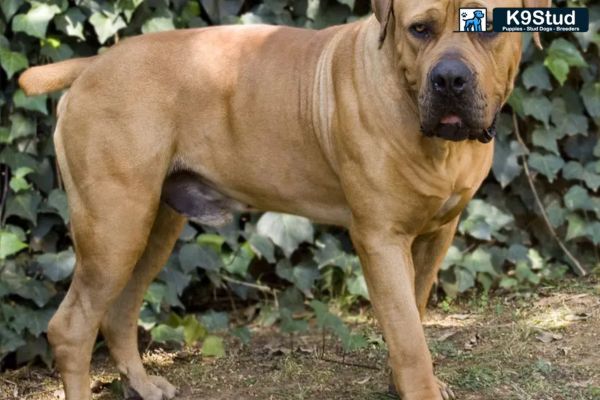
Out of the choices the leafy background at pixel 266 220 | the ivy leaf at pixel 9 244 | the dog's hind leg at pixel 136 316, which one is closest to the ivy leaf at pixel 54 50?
the leafy background at pixel 266 220

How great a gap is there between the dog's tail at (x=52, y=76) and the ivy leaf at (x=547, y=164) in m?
2.22

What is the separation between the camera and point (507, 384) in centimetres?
388

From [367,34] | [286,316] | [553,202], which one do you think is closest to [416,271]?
[367,34]

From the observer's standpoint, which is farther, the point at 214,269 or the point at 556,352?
the point at 214,269

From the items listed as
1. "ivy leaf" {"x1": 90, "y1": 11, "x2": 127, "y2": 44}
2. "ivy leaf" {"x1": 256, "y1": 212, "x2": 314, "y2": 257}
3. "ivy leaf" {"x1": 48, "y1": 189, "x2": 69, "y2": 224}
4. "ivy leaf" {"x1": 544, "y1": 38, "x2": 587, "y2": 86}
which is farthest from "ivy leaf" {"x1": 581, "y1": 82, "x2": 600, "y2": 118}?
"ivy leaf" {"x1": 48, "y1": 189, "x2": 69, "y2": 224}

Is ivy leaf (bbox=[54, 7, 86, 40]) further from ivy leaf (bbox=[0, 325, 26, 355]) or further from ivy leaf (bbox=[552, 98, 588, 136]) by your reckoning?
ivy leaf (bbox=[552, 98, 588, 136])

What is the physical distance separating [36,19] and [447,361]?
7.03 ft

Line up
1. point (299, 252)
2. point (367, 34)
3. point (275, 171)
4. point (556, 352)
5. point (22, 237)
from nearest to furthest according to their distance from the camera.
Answer: point (367, 34), point (275, 171), point (556, 352), point (22, 237), point (299, 252)

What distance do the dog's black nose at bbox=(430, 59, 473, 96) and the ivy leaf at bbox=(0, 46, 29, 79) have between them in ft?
6.52

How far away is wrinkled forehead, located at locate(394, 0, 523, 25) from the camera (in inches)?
129

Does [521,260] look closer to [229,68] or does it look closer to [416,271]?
[416,271]

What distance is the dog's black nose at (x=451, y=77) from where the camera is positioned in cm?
318

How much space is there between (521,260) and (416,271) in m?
1.48

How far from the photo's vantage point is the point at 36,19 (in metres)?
4.49
